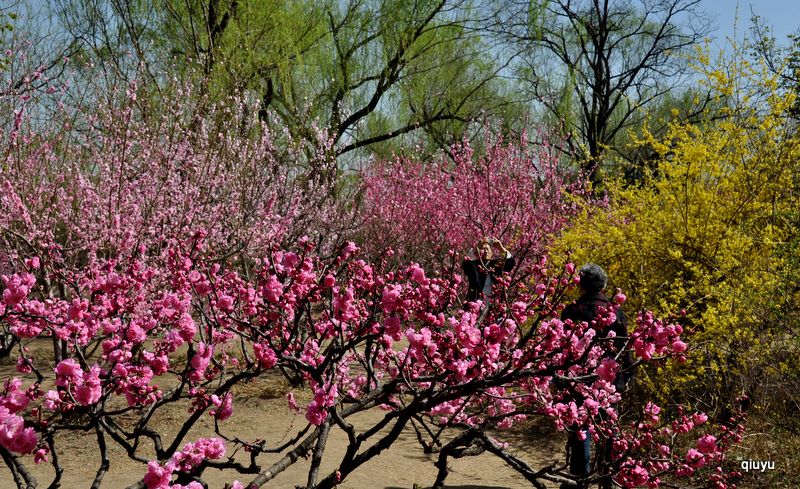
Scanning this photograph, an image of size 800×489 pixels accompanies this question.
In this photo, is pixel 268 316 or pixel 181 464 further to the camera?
pixel 268 316

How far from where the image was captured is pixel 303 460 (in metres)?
5.61

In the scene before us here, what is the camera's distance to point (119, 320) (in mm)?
3410

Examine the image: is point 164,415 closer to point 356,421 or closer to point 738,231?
point 356,421

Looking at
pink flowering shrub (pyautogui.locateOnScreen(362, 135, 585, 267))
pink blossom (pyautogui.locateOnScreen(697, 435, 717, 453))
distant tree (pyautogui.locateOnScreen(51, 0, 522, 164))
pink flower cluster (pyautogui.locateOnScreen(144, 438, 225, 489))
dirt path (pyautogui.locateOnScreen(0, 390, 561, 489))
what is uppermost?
distant tree (pyautogui.locateOnScreen(51, 0, 522, 164))

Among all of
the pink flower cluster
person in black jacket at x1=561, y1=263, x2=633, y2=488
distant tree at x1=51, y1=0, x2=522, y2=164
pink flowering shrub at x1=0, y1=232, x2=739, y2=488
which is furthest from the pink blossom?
distant tree at x1=51, y1=0, x2=522, y2=164

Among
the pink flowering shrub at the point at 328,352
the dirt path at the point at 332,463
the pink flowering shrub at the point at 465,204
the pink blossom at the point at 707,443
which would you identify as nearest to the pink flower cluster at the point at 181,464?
the pink flowering shrub at the point at 328,352

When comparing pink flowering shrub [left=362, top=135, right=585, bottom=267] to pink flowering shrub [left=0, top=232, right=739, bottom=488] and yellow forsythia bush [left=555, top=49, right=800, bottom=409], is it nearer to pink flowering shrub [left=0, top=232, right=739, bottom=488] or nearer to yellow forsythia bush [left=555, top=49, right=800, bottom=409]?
yellow forsythia bush [left=555, top=49, right=800, bottom=409]

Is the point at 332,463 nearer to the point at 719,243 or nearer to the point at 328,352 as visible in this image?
the point at 328,352

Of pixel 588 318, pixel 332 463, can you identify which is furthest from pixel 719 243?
pixel 332 463

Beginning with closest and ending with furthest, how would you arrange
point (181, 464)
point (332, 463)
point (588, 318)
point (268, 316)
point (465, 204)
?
point (181, 464) < point (268, 316) < point (588, 318) < point (332, 463) < point (465, 204)

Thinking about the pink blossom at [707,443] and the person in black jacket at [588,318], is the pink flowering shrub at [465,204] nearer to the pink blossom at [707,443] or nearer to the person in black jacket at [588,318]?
the person in black jacket at [588,318]

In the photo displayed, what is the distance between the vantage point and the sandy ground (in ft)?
17.1

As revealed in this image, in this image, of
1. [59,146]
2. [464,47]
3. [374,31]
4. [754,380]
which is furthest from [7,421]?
[464,47]

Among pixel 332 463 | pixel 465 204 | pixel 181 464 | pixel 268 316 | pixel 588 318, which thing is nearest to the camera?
pixel 181 464
